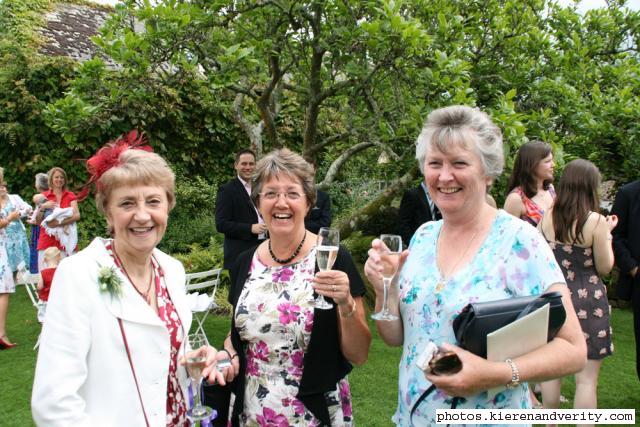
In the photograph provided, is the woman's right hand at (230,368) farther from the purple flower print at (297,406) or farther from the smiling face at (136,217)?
the smiling face at (136,217)

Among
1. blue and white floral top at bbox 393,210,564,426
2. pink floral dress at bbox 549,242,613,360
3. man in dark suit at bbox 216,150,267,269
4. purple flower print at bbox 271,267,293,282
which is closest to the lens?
blue and white floral top at bbox 393,210,564,426

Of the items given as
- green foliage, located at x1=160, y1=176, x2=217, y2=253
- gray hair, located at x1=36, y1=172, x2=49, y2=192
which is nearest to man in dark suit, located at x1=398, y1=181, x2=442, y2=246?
green foliage, located at x1=160, y1=176, x2=217, y2=253

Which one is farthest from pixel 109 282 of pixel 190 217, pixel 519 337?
pixel 190 217

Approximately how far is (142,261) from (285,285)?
69cm

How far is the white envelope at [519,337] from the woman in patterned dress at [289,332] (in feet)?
2.24

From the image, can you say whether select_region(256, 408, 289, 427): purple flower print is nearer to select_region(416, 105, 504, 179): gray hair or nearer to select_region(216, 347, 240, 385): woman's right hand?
select_region(216, 347, 240, 385): woman's right hand

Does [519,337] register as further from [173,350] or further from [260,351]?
[173,350]

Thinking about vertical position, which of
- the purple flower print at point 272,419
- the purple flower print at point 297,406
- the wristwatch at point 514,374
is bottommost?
the purple flower print at point 272,419

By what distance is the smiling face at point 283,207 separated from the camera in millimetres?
2459

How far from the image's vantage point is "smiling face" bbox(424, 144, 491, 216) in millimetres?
1878

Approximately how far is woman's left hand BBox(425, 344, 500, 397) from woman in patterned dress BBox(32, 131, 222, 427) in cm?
103

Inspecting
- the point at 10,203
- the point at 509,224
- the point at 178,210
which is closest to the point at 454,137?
the point at 509,224

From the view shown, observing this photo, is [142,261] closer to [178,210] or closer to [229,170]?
[178,210]

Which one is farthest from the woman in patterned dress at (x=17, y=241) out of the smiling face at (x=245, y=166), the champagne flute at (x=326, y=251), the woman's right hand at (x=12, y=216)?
the champagne flute at (x=326, y=251)
